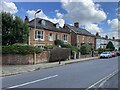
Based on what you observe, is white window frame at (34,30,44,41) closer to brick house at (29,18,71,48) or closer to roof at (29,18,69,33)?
brick house at (29,18,71,48)

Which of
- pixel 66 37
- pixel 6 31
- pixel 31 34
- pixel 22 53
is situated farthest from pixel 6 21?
pixel 66 37

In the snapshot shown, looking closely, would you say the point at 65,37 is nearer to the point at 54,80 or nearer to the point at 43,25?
the point at 43,25

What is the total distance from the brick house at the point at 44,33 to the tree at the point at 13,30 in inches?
214

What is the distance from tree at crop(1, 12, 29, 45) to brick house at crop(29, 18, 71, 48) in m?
5.44

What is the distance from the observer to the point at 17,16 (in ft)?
125

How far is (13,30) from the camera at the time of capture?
3681cm

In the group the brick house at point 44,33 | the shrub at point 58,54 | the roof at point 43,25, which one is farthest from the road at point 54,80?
the roof at point 43,25

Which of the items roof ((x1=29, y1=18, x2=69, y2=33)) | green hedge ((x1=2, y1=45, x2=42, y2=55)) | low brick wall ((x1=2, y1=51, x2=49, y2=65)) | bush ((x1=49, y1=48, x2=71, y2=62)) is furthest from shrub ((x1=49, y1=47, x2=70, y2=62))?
roof ((x1=29, y1=18, x2=69, y2=33))

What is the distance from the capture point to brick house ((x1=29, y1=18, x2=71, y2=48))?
143ft

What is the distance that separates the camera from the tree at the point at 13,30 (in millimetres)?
36188

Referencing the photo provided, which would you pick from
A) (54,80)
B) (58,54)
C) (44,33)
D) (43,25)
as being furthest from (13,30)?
(54,80)

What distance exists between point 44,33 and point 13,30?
10740mm

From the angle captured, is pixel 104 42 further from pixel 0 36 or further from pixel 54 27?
pixel 0 36

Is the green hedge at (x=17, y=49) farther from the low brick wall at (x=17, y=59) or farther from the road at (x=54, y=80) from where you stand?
the road at (x=54, y=80)
